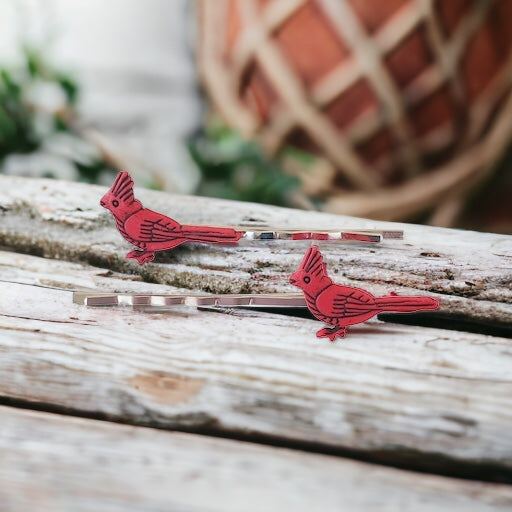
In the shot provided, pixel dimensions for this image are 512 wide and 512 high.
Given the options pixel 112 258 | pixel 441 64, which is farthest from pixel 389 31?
pixel 112 258

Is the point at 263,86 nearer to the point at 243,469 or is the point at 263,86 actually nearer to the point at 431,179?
the point at 431,179

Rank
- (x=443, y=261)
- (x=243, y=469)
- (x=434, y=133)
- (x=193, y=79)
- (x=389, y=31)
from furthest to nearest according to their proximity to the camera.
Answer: (x=193, y=79) → (x=434, y=133) → (x=389, y=31) → (x=443, y=261) → (x=243, y=469)

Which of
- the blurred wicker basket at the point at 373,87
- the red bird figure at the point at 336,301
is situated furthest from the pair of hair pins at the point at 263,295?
the blurred wicker basket at the point at 373,87

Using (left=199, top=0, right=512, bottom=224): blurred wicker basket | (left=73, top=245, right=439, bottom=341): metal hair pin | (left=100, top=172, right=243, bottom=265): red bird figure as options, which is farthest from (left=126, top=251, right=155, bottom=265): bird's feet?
(left=199, top=0, right=512, bottom=224): blurred wicker basket

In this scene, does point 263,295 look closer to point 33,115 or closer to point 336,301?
point 336,301

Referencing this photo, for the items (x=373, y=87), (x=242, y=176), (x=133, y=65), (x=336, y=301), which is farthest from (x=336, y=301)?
(x=133, y=65)

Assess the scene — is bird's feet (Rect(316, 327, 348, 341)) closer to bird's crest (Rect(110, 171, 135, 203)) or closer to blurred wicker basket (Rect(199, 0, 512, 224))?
bird's crest (Rect(110, 171, 135, 203))

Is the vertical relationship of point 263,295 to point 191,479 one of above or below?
above
